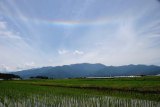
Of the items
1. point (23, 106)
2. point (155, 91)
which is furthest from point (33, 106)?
point (155, 91)

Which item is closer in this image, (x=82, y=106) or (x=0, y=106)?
(x=0, y=106)

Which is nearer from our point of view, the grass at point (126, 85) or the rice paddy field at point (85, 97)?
the rice paddy field at point (85, 97)

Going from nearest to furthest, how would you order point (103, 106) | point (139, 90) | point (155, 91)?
point (103, 106) < point (155, 91) < point (139, 90)

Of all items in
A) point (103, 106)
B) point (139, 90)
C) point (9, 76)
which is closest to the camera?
point (103, 106)

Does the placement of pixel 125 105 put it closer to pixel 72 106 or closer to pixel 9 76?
pixel 72 106

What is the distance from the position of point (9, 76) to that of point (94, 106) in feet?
372

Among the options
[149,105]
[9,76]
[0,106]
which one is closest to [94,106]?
[149,105]

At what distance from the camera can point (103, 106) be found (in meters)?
15.3

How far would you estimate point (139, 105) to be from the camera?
1561 centimetres

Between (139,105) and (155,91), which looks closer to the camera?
(139,105)

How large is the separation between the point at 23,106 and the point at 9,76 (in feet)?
370

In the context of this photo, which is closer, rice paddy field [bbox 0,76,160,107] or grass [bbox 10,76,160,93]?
rice paddy field [bbox 0,76,160,107]

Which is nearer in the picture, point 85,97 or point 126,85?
point 85,97

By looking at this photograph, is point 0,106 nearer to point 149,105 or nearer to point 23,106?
point 23,106
